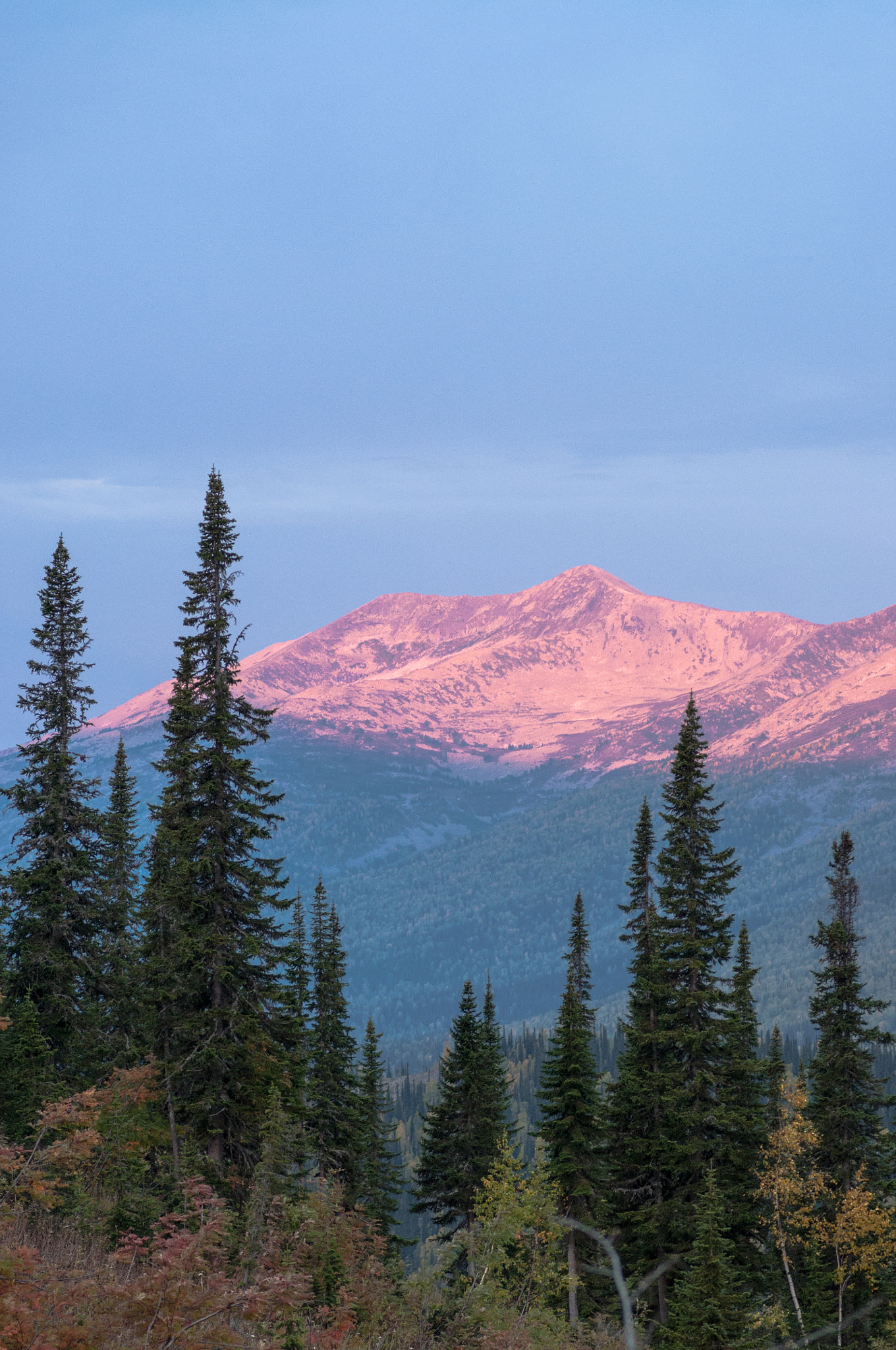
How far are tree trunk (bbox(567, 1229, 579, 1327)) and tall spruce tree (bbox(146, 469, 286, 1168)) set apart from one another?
13.4 meters

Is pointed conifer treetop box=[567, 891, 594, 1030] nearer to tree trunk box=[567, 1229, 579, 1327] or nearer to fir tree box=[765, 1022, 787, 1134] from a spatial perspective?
fir tree box=[765, 1022, 787, 1134]

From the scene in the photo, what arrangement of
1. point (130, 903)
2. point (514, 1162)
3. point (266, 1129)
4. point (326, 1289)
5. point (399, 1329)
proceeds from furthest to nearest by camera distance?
point (130, 903) < point (514, 1162) < point (266, 1129) < point (326, 1289) < point (399, 1329)

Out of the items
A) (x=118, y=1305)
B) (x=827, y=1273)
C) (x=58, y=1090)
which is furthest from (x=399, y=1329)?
(x=827, y=1273)

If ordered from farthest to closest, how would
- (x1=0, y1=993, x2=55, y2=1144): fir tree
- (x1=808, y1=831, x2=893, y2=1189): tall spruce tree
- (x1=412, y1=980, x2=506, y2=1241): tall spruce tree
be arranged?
1. (x1=412, y1=980, x2=506, y2=1241): tall spruce tree
2. (x1=808, y1=831, x2=893, y2=1189): tall spruce tree
3. (x1=0, y1=993, x2=55, y2=1144): fir tree

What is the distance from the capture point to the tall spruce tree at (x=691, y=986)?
33.8 m

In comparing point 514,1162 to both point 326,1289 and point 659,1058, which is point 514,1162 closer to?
point 659,1058

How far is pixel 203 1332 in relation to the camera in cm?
786

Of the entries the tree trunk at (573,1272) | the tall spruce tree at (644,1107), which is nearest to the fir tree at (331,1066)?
the tree trunk at (573,1272)

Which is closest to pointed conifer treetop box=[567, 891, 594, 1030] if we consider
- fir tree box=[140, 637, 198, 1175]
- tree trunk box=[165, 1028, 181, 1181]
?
fir tree box=[140, 637, 198, 1175]

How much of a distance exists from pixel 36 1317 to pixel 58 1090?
19.7 m

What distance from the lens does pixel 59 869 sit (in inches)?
1227

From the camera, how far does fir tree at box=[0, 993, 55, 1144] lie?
25.8 metres

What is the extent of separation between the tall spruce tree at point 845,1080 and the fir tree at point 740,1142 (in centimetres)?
327

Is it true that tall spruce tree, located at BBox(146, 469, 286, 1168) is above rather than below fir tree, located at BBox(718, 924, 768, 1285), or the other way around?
above
